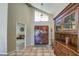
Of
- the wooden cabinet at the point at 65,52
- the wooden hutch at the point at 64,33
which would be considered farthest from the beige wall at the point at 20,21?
the wooden cabinet at the point at 65,52

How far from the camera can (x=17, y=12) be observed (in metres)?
2.84

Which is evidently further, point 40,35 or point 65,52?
point 40,35

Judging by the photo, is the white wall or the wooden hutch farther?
the wooden hutch

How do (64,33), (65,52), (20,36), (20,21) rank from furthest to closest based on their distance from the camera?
(64,33) → (20,21) → (20,36) → (65,52)

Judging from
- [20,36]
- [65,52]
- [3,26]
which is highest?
[3,26]

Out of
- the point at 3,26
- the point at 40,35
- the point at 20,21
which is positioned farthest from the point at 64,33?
the point at 3,26

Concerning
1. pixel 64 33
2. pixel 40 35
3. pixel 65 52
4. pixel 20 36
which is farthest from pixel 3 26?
pixel 64 33

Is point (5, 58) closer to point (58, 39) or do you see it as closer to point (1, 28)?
point (1, 28)

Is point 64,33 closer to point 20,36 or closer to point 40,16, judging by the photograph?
point 40,16

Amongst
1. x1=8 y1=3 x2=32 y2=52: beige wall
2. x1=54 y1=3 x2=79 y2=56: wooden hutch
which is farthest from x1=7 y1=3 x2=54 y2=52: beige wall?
x1=54 y1=3 x2=79 y2=56: wooden hutch

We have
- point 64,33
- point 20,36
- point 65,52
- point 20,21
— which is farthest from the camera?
point 64,33

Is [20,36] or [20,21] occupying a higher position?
[20,21]

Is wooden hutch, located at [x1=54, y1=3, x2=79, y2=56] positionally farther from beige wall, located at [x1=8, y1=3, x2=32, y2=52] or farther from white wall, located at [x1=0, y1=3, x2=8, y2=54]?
white wall, located at [x1=0, y1=3, x2=8, y2=54]

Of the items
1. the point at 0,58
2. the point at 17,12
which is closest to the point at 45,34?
the point at 17,12
